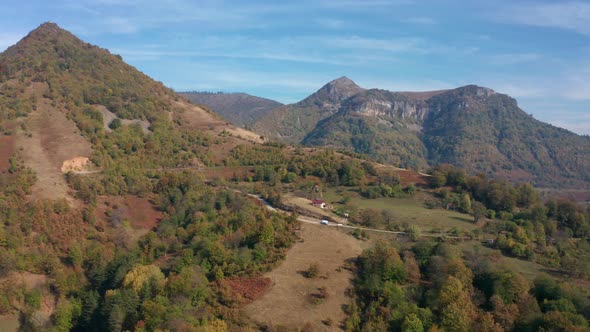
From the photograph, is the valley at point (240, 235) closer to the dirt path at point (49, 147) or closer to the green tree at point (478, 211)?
the dirt path at point (49, 147)

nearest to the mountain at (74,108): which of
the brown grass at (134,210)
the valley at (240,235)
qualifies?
the valley at (240,235)

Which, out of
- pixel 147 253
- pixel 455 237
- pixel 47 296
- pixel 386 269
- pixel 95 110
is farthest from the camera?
pixel 95 110

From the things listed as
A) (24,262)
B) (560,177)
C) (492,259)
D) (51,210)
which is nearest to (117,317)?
(24,262)

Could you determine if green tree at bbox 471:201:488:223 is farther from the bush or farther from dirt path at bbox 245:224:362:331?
the bush

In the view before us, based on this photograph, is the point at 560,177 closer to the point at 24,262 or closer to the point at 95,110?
the point at 95,110

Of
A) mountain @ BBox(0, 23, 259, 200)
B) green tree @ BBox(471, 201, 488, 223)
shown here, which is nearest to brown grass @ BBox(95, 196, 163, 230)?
mountain @ BBox(0, 23, 259, 200)

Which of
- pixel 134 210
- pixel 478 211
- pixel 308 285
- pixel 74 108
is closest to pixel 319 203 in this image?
pixel 478 211

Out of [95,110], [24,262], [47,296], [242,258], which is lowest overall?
[47,296]
